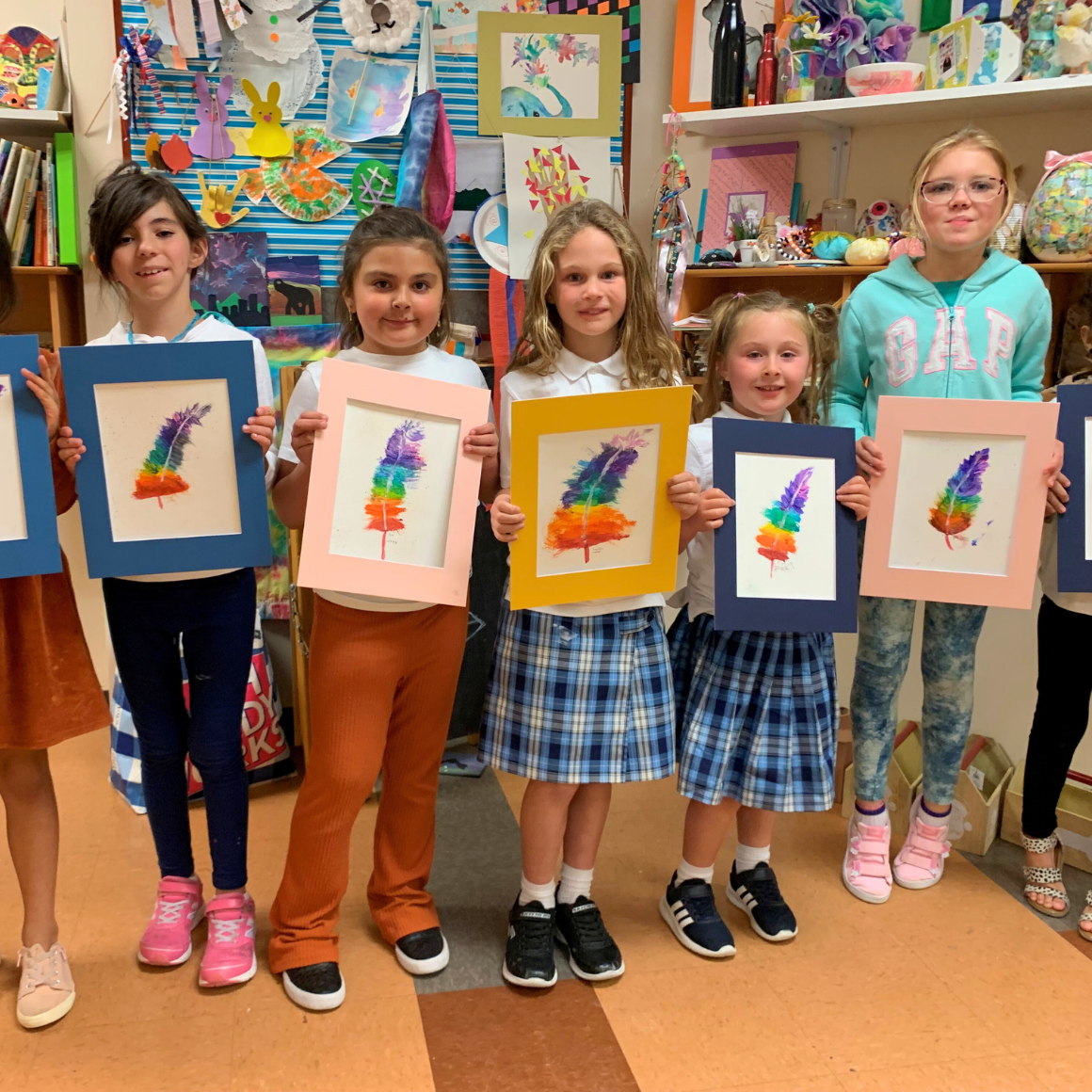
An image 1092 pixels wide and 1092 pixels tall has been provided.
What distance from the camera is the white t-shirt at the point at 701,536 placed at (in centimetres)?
174

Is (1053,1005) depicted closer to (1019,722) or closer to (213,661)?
(1019,722)

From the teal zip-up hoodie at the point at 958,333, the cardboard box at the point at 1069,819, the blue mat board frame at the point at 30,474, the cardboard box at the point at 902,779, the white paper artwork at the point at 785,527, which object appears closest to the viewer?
the blue mat board frame at the point at 30,474

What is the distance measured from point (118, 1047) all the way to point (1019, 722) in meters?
2.21

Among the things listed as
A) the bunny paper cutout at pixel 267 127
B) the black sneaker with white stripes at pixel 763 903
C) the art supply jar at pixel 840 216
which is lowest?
the black sneaker with white stripes at pixel 763 903

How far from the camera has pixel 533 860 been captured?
5.85 feet

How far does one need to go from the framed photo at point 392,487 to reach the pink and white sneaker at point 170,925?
703 millimetres

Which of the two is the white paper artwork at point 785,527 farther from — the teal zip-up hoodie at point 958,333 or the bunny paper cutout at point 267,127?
the bunny paper cutout at point 267,127

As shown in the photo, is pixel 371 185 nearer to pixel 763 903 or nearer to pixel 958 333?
pixel 958 333

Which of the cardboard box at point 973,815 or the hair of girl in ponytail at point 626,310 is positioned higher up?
the hair of girl in ponytail at point 626,310

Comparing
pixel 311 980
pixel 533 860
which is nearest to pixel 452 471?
pixel 533 860

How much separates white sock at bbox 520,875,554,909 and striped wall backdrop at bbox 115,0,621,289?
171 centimetres

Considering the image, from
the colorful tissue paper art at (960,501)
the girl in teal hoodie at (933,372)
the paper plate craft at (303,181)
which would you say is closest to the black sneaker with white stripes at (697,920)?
the girl in teal hoodie at (933,372)

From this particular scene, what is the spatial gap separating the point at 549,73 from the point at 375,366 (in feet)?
5.28

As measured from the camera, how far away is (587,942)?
1.79 meters
